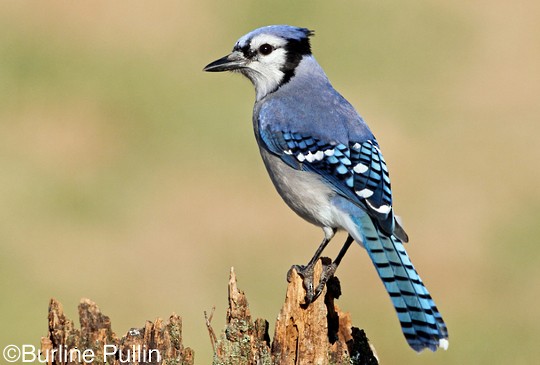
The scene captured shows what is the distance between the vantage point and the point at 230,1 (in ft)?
43.2

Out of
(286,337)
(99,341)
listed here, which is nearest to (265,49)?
(286,337)

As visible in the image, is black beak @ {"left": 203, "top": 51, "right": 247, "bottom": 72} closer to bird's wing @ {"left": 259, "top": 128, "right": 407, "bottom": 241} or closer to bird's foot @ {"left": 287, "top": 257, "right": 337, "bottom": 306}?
bird's wing @ {"left": 259, "top": 128, "right": 407, "bottom": 241}

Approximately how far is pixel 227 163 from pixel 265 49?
441 centimetres

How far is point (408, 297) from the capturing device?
15.9 feet

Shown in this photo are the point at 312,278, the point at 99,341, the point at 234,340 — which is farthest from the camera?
the point at 312,278

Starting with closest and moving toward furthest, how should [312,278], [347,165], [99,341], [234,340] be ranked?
[99,341] → [234,340] → [312,278] → [347,165]

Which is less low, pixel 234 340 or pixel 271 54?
pixel 271 54

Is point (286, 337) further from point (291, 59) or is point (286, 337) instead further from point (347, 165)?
point (291, 59)

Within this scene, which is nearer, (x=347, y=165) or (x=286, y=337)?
(x=286, y=337)

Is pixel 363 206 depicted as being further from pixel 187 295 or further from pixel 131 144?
pixel 131 144

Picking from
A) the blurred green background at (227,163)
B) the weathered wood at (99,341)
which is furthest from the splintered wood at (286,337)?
the blurred green background at (227,163)

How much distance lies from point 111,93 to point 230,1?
6.78 ft

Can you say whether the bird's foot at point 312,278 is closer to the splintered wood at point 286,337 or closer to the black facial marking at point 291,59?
the splintered wood at point 286,337

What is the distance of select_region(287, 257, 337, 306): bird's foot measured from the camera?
5027 millimetres
